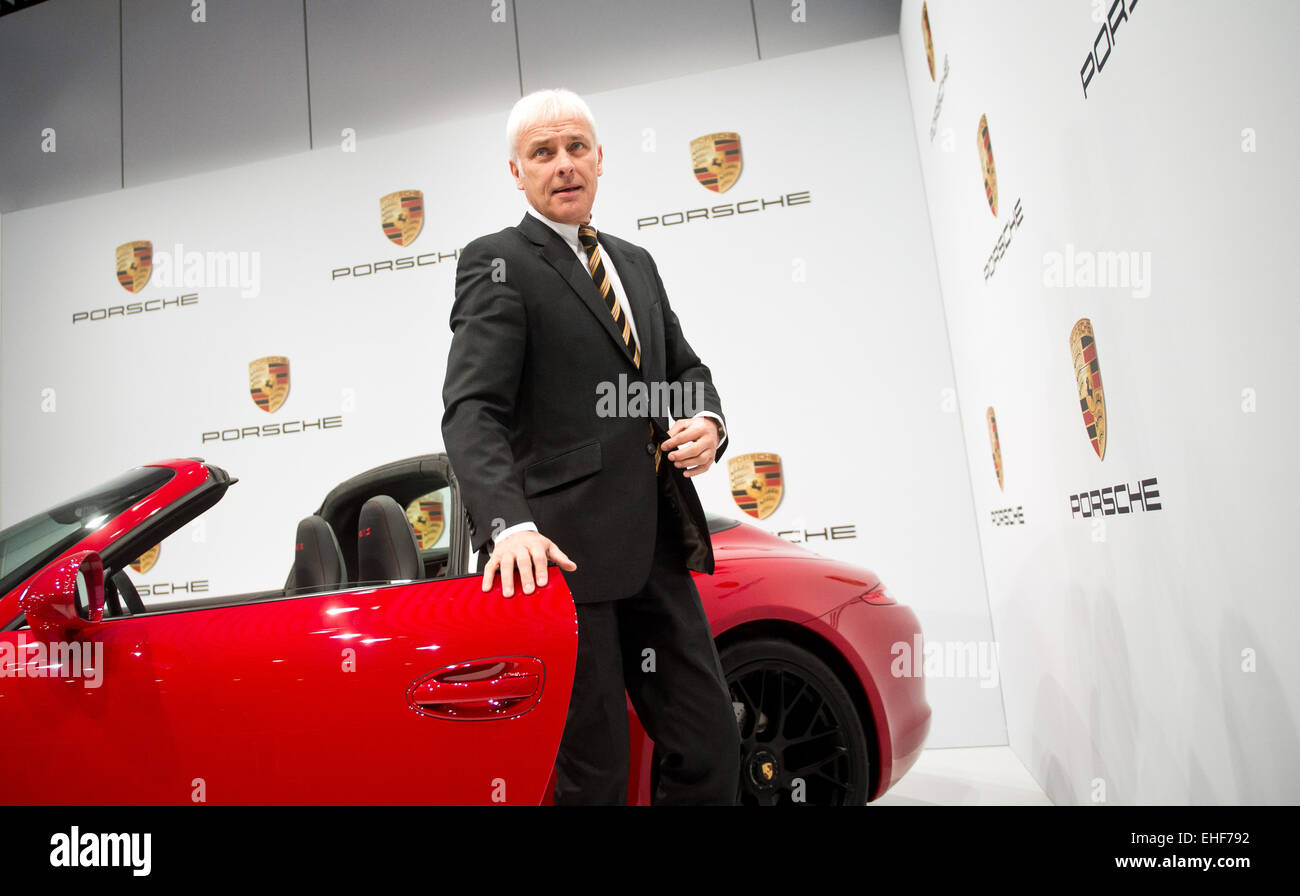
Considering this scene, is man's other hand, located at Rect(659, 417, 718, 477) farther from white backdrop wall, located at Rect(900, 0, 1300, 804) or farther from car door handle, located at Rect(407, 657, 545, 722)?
white backdrop wall, located at Rect(900, 0, 1300, 804)

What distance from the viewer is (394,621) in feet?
4.78

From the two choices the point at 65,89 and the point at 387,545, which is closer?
the point at 387,545

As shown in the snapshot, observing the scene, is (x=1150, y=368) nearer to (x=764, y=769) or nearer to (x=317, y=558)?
(x=764, y=769)

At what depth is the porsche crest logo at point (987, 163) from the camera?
9.09ft

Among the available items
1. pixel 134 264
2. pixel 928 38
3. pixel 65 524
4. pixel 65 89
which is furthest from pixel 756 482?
pixel 65 89

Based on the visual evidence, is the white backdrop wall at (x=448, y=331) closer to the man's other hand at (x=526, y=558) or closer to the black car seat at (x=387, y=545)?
the black car seat at (x=387, y=545)

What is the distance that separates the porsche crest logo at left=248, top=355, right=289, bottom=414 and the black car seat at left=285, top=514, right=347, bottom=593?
3004mm

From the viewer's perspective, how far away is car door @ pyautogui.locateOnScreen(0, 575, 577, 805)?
138 centimetres

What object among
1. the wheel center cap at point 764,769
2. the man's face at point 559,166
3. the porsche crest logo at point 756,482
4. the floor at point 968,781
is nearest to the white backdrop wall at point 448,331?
the porsche crest logo at point 756,482

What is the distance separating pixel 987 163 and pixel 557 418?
2167 millimetres

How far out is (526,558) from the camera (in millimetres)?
1143

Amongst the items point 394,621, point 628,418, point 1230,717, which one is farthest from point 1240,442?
point 394,621

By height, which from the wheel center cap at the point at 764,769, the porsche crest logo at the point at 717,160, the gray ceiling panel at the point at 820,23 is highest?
the gray ceiling panel at the point at 820,23

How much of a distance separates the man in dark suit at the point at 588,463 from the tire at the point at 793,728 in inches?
34.8
